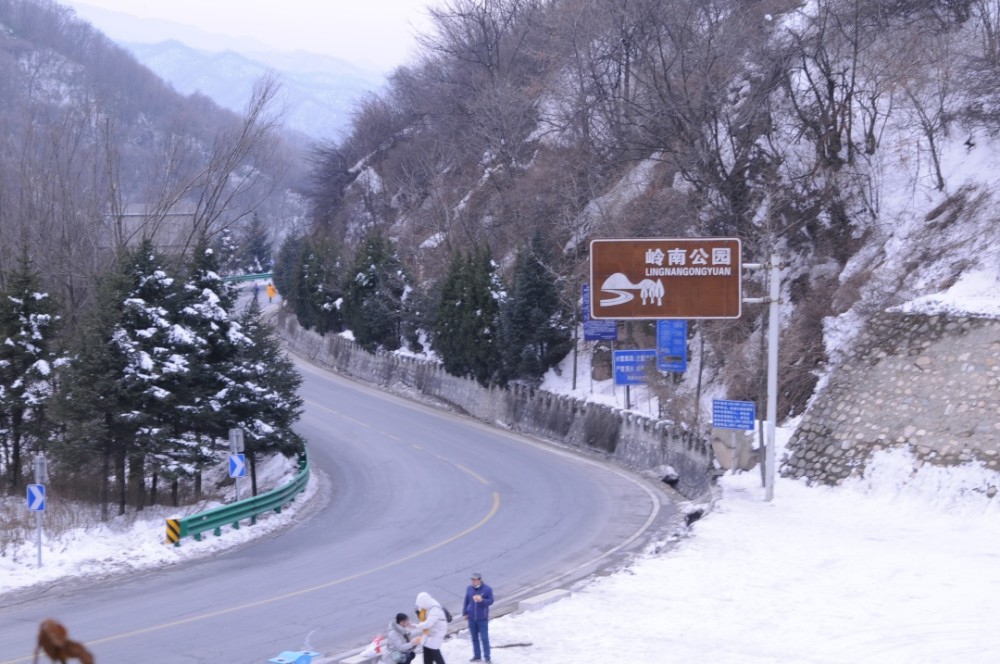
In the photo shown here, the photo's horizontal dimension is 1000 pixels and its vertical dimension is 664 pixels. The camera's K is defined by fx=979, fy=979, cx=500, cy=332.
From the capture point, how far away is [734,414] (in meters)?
24.3

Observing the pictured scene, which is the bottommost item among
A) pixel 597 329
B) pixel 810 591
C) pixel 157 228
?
pixel 810 591

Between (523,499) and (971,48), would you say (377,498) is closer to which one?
(523,499)

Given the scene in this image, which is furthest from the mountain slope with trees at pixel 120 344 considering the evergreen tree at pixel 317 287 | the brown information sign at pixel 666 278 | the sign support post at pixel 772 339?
the evergreen tree at pixel 317 287

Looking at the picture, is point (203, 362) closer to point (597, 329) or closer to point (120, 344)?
point (120, 344)

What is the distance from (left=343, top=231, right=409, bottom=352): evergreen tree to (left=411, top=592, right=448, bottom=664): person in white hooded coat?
4234cm

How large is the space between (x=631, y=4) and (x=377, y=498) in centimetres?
3206

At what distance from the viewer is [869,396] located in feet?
83.1

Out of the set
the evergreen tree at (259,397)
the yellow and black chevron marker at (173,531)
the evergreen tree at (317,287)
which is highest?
the evergreen tree at (317,287)

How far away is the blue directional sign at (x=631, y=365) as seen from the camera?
33.5 m

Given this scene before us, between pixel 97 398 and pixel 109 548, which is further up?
pixel 97 398

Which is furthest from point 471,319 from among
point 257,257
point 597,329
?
point 257,257

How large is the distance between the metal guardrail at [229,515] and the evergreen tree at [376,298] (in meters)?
28.5

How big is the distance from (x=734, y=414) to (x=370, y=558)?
32.6 ft

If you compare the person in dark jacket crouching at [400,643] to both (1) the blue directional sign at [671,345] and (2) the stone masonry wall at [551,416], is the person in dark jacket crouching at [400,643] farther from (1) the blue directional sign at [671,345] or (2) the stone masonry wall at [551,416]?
(1) the blue directional sign at [671,345]
